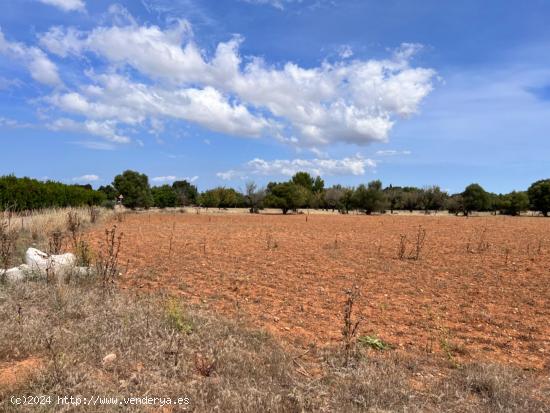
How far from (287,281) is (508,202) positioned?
55.3m

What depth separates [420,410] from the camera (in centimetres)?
331

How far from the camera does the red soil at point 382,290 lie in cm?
528

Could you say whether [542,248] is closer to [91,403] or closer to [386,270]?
[386,270]

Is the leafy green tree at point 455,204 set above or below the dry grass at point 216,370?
above

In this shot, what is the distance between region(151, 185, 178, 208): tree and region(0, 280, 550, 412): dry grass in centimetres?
6167

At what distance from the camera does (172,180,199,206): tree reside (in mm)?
72562

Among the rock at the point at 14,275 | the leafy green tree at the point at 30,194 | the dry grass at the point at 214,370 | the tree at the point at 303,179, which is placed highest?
the tree at the point at 303,179

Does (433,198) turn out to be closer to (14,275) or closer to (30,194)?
(30,194)

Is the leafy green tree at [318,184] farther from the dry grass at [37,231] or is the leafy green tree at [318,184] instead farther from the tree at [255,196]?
the dry grass at [37,231]

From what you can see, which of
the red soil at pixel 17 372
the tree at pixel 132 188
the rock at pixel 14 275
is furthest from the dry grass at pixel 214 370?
the tree at pixel 132 188

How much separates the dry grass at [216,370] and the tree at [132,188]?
45681 mm

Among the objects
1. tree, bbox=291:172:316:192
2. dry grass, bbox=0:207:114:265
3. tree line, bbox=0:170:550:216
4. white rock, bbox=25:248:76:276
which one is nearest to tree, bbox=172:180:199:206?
tree line, bbox=0:170:550:216

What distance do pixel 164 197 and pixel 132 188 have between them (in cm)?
1776

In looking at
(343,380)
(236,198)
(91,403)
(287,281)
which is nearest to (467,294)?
(287,281)
